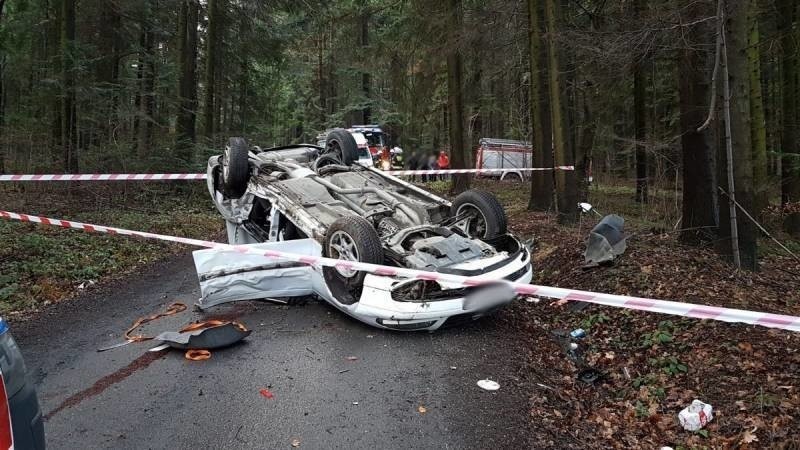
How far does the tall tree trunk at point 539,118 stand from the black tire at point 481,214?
5697 mm

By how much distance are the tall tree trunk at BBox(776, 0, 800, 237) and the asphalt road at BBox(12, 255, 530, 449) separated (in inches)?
331

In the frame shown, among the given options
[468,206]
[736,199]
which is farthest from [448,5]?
[736,199]

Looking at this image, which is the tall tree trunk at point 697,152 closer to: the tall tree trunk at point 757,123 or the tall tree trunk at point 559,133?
the tall tree trunk at point 757,123

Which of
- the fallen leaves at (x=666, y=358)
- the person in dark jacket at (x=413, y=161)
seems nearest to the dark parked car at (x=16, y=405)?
the fallen leaves at (x=666, y=358)

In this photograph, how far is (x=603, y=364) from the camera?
486 cm

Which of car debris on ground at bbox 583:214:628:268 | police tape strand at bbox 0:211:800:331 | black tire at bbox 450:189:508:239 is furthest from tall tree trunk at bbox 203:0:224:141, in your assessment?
car debris on ground at bbox 583:214:628:268

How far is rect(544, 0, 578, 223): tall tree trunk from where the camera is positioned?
9.69 m

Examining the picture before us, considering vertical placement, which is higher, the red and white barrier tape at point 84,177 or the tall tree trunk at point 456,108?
the tall tree trunk at point 456,108

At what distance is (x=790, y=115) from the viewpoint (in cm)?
1179

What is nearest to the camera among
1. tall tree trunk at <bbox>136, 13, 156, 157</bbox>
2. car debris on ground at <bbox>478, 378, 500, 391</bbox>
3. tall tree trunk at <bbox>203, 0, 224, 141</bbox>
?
car debris on ground at <bbox>478, 378, 500, 391</bbox>

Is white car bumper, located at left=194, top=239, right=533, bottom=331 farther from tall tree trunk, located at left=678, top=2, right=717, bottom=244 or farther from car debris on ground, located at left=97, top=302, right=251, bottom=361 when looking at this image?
tall tree trunk, located at left=678, top=2, right=717, bottom=244

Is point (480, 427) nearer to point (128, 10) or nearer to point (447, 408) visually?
point (447, 408)

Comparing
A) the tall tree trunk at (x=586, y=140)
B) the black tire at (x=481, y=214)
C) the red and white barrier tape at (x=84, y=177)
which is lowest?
the black tire at (x=481, y=214)

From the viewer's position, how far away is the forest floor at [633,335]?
372 centimetres
